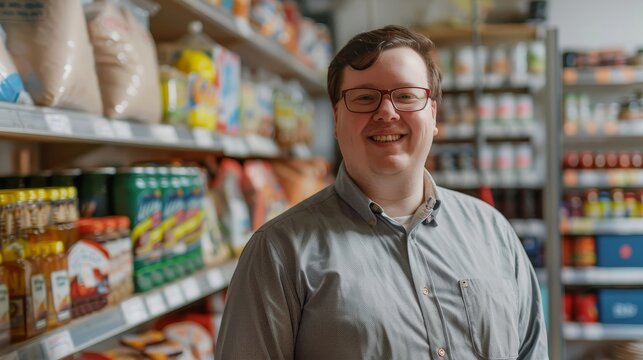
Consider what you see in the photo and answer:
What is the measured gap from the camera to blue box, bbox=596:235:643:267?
4.44 metres

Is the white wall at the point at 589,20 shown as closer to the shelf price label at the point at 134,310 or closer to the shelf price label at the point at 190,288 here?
the shelf price label at the point at 190,288

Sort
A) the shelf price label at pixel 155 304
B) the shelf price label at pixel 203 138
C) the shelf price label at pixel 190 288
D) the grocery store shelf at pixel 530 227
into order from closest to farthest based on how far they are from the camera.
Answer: the shelf price label at pixel 155 304 → the shelf price label at pixel 190 288 → the shelf price label at pixel 203 138 → the grocery store shelf at pixel 530 227

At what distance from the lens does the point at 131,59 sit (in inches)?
72.6

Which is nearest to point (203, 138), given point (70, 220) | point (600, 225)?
point (70, 220)

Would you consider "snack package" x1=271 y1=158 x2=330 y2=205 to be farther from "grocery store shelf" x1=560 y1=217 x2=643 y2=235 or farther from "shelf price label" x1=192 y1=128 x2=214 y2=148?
"grocery store shelf" x1=560 y1=217 x2=643 y2=235

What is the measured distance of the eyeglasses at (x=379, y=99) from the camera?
4.34 ft

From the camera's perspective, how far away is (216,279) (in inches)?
89.9

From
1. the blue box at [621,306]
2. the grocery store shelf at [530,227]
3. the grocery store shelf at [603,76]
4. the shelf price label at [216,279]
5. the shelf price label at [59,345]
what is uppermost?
the grocery store shelf at [603,76]

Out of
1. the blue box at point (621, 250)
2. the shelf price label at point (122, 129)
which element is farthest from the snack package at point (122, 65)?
the blue box at point (621, 250)

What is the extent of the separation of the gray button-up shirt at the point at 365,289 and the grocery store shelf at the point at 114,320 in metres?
0.33

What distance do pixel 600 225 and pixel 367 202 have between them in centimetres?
344

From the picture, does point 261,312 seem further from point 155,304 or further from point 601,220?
point 601,220

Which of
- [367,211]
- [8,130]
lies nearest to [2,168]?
[8,130]

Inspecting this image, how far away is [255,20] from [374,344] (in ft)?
6.76
